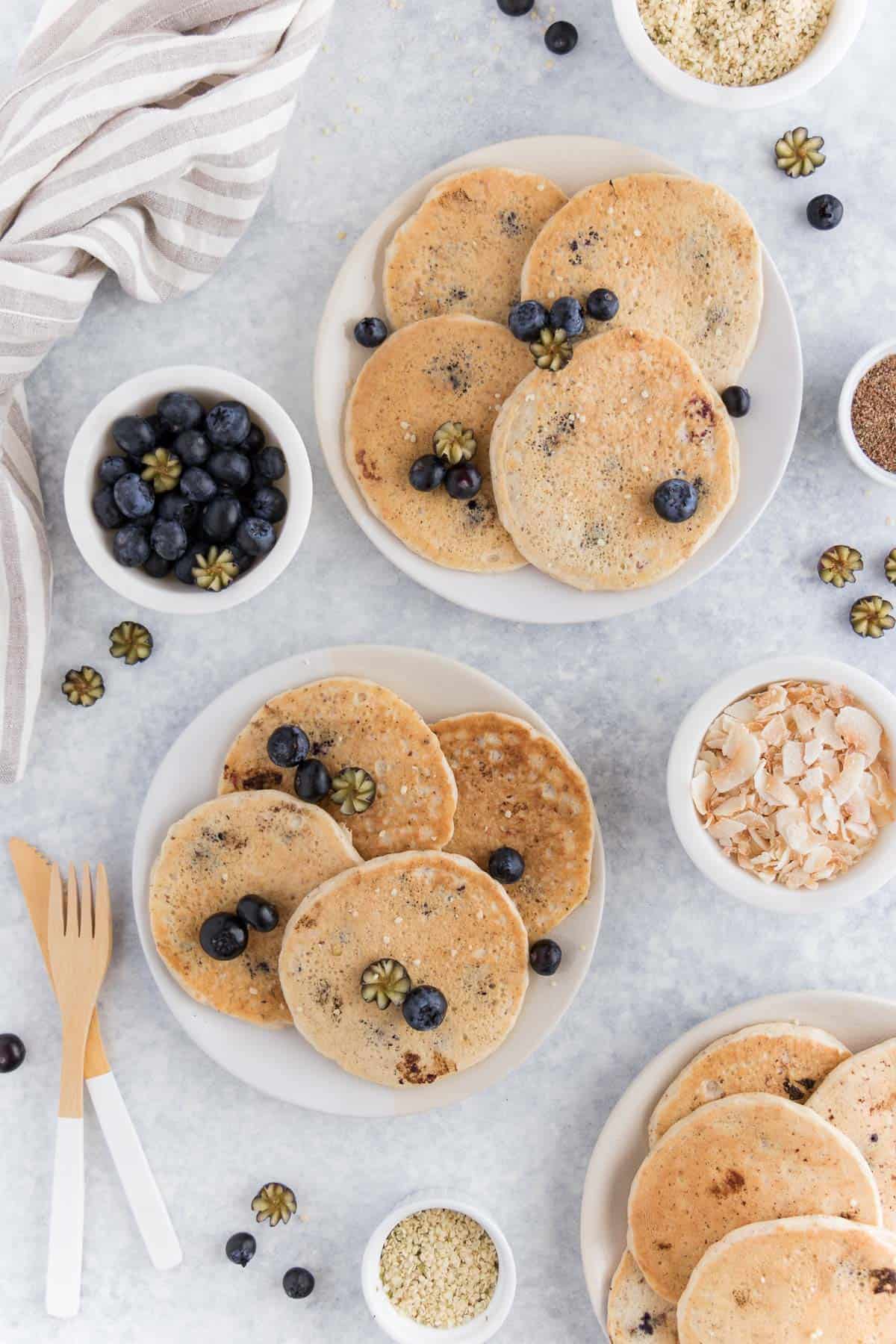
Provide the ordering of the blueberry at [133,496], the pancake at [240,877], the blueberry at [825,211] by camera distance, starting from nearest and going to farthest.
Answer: the blueberry at [133,496] → the pancake at [240,877] → the blueberry at [825,211]

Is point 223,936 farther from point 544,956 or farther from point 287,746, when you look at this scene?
point 544,956

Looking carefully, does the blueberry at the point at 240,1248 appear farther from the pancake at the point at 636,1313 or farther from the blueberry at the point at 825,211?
the blueberry at the point at 825,211

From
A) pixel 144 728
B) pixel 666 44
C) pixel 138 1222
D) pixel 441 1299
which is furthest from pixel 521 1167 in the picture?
pixel 666 44

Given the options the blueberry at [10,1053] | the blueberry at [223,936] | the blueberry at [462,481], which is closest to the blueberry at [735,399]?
the blueberry at [462,481]

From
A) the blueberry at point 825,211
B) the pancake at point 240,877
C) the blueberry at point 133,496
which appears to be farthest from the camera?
the blueberry at point 825,211

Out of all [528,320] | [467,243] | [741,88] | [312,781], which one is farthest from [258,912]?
[741,88]

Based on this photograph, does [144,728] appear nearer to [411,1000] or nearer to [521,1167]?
[411,1000]
